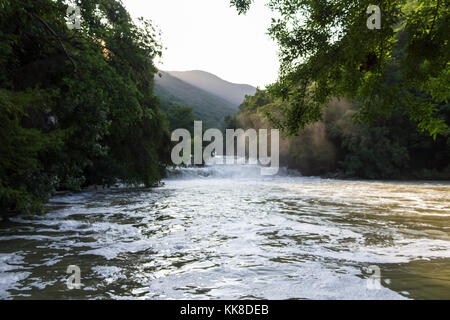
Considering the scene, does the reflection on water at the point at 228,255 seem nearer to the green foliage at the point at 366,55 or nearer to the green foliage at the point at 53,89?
the green foliage at the point at 53,89

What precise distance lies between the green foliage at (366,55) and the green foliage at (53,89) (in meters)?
4.31

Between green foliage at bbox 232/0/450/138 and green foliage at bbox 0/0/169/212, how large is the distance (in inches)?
170

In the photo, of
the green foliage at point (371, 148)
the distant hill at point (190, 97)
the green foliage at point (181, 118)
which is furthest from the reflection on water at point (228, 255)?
the distant hill at point (190, 97)

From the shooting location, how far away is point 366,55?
5.01m

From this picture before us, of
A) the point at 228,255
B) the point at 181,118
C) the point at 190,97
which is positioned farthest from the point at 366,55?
the point at 190,97

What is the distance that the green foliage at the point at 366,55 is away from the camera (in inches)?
174

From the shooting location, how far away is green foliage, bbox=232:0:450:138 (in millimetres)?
4430

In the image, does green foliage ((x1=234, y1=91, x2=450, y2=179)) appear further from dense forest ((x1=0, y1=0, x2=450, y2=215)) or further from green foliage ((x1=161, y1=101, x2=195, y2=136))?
green foliage ((x1=161, y1=101, x2=195, y2=136))

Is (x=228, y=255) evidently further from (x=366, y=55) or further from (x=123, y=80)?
(x=123, y=80)

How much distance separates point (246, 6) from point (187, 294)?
224 inches

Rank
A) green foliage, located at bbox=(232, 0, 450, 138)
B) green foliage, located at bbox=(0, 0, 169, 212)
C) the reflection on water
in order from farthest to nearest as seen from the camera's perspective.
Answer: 1. green foliage, located at bbox=(0, 0, 169, 212)
2. green foliage, located at bbox=(232, 0, 450, 138)
3. the reflection on water

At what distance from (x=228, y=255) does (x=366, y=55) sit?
3.94m

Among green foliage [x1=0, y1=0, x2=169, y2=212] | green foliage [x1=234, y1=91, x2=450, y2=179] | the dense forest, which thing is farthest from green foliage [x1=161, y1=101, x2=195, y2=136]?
green foliage [x1=0, y1=0, x2=169, y2=212]
